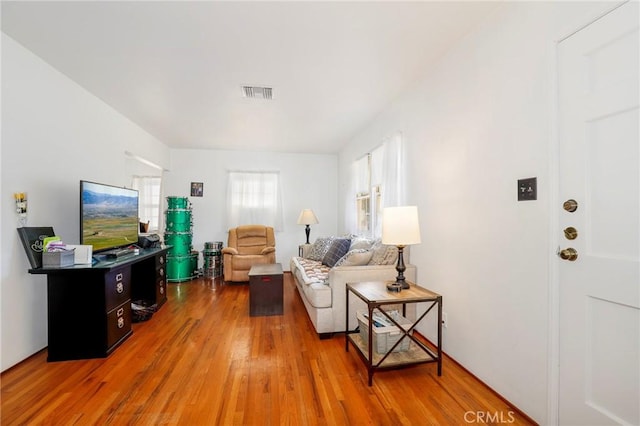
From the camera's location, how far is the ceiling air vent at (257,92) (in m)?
A: 2.80

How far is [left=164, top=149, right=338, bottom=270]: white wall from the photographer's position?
17.9 ft

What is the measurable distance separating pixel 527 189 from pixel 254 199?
479 cm

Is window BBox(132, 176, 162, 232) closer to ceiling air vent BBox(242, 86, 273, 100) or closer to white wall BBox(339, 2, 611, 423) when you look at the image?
ceiling air vent BBox(242, 86, 273, 100)

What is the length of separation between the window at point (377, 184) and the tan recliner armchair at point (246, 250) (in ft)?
5.40

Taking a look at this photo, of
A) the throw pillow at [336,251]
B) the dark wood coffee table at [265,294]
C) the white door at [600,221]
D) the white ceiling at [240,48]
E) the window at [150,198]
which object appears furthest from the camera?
the window at [150,198]

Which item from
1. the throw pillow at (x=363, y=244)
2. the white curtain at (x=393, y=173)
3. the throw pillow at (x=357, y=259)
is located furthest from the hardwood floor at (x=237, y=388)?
the white curtain at (x=393, y=173)

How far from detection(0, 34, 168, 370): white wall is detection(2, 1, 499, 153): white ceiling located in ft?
0.63

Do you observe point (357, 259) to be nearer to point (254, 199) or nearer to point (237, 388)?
point (237, 388)

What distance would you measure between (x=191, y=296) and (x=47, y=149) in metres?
2.36

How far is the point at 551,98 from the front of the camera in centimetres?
140

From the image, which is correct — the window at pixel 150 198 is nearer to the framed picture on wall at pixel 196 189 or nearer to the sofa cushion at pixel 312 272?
the framed picture on wall at pixel 196 189

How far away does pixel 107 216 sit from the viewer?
9.07 ft

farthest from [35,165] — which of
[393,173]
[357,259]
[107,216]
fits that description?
[393,173]

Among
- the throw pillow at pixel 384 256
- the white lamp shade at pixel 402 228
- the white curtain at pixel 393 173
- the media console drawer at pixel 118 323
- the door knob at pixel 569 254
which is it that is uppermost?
the white curtain at pixel 393 173
